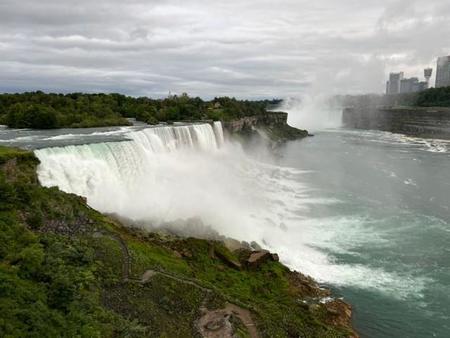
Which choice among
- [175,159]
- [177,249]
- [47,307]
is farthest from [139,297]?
[175,159]

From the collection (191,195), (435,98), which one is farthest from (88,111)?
(435,98)

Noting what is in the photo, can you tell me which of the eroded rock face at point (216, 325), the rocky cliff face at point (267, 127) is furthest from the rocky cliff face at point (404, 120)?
the eroded rock face at point (216, 325)

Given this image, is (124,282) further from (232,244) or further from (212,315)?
(232,244)

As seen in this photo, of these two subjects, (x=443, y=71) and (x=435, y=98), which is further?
(x=443, y=71)

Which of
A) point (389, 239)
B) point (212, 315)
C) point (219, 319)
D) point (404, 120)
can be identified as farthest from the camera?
point (404, 120)

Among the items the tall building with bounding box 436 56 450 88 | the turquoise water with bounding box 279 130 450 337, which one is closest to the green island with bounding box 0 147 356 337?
the turquoise water with bounding box 279 130 450 337
